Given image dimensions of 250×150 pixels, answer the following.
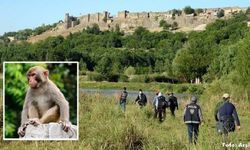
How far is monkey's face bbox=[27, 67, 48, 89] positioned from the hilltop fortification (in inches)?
6056

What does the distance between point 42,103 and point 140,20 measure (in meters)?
178

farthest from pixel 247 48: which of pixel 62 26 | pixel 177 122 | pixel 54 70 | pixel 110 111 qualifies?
pixel 62 26

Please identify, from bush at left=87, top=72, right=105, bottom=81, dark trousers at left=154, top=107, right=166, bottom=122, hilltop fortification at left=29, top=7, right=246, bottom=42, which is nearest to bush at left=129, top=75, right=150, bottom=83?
bush at left=87, top=72, right=105, bottom=81

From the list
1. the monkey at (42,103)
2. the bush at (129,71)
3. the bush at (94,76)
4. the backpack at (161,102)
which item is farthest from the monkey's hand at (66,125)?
the bush at (129,71)

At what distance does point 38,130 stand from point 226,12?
176961 mm

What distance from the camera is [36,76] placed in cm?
663

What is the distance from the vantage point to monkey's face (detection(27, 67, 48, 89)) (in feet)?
21.6

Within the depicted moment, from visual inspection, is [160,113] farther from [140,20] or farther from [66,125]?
[140,20]

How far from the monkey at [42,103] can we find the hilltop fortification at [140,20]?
6057 inches

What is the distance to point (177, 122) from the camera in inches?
749

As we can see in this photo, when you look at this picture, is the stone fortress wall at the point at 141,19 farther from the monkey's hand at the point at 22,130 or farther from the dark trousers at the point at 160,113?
the monkey's hand at the point at 22,130

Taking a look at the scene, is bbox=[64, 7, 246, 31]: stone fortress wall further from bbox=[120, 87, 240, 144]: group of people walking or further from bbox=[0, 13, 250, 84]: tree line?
bbox=[120, 87, 240, 144]: group of people walking

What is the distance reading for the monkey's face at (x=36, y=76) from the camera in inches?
259

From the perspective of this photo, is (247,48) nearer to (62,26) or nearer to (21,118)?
(21,118)
